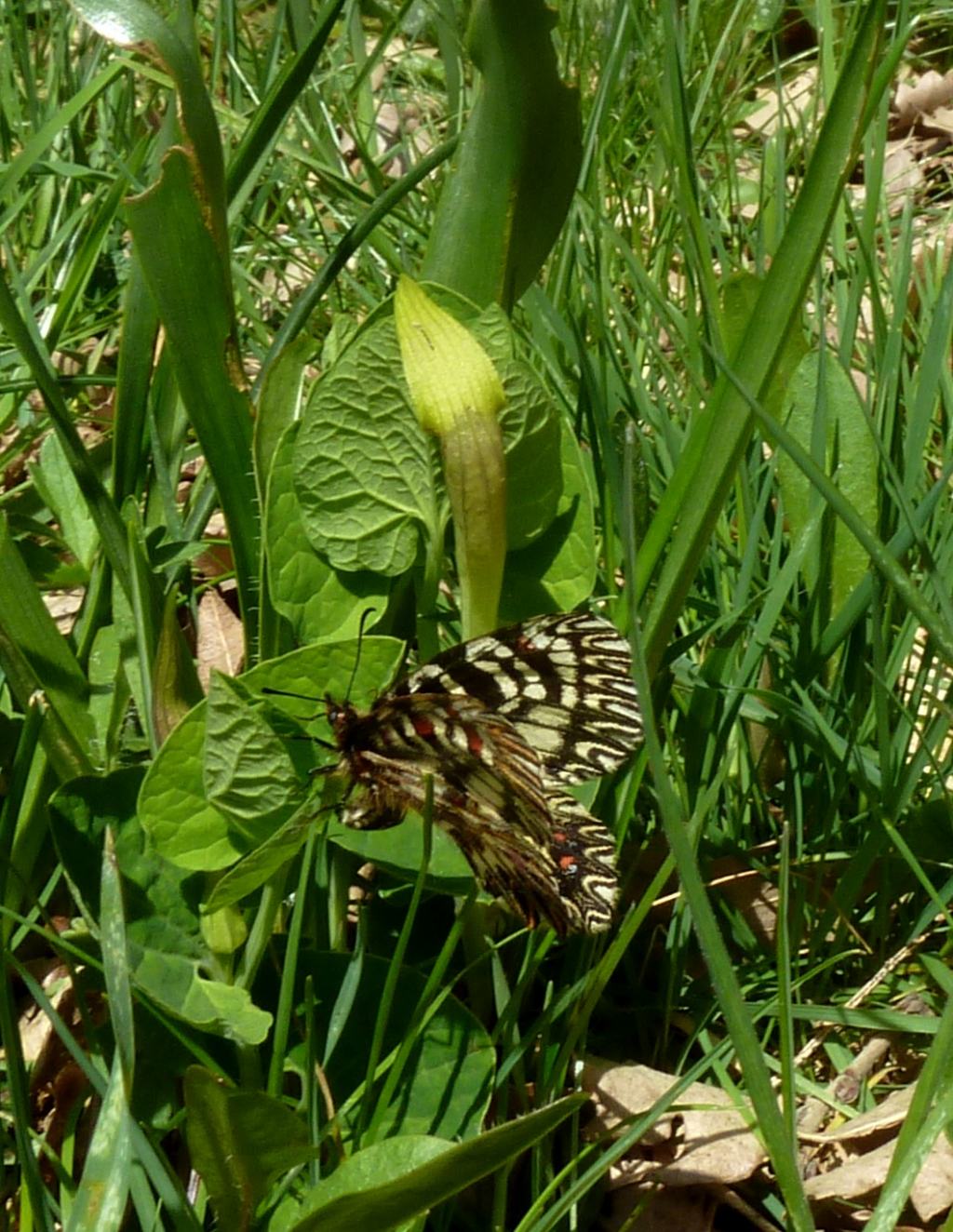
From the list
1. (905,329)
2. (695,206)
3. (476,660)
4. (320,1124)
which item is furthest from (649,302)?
(320,1124)

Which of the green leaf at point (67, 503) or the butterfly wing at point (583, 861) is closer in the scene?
the butterfly wing at point (583, 861)

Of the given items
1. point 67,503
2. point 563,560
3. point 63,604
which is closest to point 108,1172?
point 563,560

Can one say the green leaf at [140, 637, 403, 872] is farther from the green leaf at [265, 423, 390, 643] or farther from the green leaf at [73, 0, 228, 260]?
the green leaf at [73, 0, 228, 260]

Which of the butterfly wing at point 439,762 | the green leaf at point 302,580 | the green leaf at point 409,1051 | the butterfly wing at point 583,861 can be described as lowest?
the green leaf at point 409,1051

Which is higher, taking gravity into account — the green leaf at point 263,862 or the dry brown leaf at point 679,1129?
the green leaf at point 263,862

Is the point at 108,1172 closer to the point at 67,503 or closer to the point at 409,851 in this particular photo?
the point at 409,851

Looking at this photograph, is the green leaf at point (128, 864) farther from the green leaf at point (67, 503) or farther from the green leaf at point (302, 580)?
the green leaf at point (67, 503)

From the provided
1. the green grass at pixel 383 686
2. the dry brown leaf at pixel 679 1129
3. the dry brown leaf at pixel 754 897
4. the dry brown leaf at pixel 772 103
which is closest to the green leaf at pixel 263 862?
the green grass at pixel 383 686
